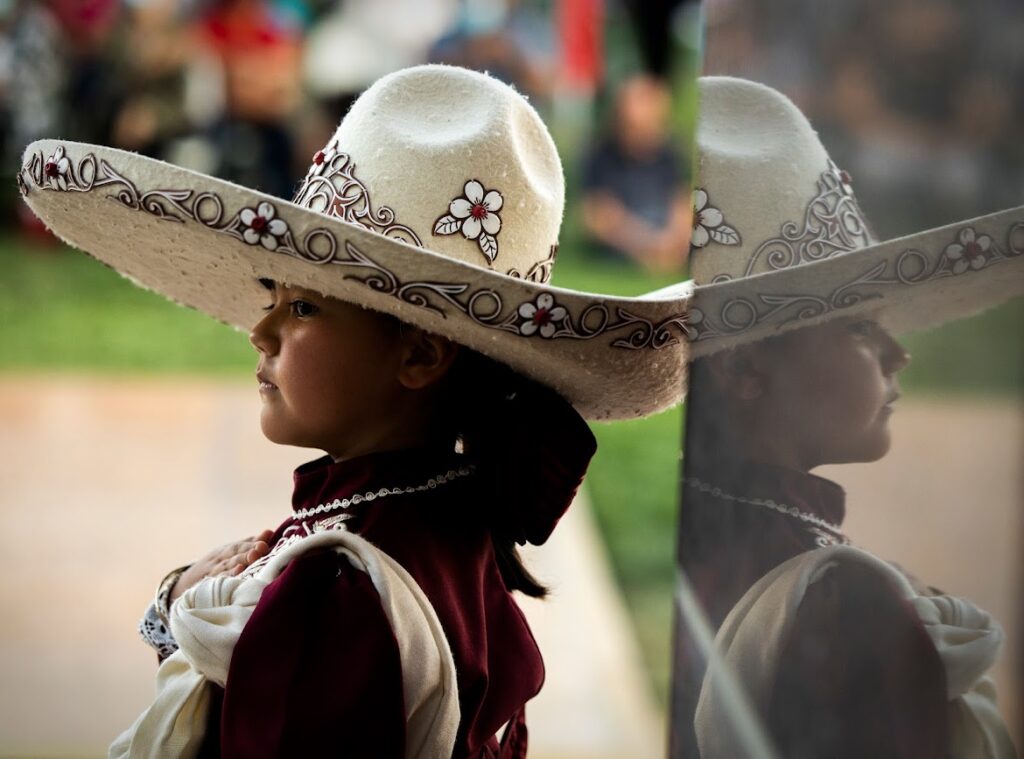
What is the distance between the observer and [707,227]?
4.28 feet

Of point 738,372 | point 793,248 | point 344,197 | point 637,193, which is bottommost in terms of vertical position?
point 738,372

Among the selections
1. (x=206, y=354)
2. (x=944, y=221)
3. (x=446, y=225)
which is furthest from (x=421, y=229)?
(x=206, y=354)

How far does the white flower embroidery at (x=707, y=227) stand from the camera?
1.28 metres

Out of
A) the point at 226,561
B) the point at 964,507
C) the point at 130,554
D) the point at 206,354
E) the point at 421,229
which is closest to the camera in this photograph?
the point at 964,507

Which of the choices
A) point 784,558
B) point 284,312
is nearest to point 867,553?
point 784,558

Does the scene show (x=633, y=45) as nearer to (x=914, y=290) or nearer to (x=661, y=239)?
(x=661, y=239)

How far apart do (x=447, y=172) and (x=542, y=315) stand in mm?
192

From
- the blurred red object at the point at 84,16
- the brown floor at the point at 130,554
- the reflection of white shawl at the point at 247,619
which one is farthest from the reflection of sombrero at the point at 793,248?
the blurred red object at the point at 84,16

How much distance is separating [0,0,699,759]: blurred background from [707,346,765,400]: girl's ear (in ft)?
1.74

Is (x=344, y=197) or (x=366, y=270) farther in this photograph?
(x=344, y=197)

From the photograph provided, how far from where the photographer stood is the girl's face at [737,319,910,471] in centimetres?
96

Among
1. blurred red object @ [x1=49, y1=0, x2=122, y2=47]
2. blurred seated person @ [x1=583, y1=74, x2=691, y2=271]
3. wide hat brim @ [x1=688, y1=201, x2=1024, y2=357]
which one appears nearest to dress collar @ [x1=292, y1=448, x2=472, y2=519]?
wide hat brim @ [x1=688, y1=201, x2=1024, y2=357]

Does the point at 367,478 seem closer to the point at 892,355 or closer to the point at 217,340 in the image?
the point at 892,355

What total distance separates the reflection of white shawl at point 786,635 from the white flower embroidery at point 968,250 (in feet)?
0.67
